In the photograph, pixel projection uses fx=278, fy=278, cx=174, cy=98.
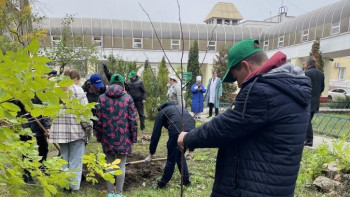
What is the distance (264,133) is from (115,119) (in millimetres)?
2380

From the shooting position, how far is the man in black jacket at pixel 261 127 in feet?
4.66

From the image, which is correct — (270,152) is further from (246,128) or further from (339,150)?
(339,150)

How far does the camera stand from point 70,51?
38.9 ft

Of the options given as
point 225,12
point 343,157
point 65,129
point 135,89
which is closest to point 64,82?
point 65,129

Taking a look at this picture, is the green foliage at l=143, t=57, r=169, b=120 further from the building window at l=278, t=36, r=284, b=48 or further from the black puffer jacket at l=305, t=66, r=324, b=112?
the building window at l=278, t=36, r=284, b=48

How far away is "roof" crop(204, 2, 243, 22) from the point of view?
49.2 m

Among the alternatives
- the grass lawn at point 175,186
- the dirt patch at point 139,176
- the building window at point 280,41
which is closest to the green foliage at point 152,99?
the grass lawn at point 175,186

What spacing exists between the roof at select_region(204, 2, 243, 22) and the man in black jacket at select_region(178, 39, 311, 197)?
49850mm

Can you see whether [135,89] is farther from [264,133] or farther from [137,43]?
[137,43]

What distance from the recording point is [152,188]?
4281mm

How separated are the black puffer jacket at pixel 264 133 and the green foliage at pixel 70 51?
→ 910 centimetres

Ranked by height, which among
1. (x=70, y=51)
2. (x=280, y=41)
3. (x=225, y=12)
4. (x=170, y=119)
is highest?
(x=225, y=12)

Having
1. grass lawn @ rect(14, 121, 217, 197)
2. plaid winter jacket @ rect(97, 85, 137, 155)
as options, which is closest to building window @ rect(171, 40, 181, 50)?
grass lawn @ rect(14, 121, 217, 197)

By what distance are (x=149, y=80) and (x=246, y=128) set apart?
375 inches
